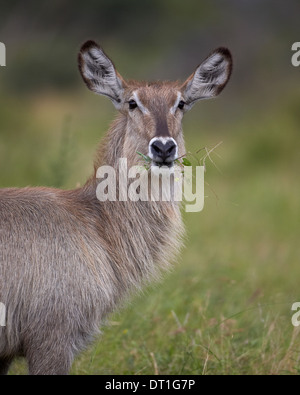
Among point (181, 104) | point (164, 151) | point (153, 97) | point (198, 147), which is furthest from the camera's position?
point (198, 147)

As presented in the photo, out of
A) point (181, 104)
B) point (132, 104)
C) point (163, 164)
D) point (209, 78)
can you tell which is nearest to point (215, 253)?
point (209, 78)

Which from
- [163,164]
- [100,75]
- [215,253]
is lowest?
[215,253]

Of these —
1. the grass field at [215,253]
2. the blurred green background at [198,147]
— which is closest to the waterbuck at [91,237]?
the blurred green background at [198,147]

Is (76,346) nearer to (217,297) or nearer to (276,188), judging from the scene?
(217,297)

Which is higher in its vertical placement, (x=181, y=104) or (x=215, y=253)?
(x=181, y=104)

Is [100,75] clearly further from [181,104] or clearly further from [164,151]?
[164,151]

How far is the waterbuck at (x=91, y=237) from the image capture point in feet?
14.7

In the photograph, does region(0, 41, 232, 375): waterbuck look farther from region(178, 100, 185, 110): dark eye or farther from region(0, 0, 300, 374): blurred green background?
region(0, 0, 300, 374): blurred green background

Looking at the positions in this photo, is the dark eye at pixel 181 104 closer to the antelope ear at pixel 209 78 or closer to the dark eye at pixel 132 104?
the antelope ear at pixel 209 78

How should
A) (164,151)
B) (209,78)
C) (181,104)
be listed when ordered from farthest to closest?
(209,78) < (181,104) < (164,151)

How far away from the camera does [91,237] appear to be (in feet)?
15.9

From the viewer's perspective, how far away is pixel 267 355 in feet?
18.5

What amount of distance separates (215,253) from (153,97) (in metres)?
4.36

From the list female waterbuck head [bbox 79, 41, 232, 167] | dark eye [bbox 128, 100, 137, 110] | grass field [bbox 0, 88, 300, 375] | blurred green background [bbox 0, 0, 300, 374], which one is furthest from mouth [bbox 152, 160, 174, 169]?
grass field [bbox 0, 88, 300, 375]
